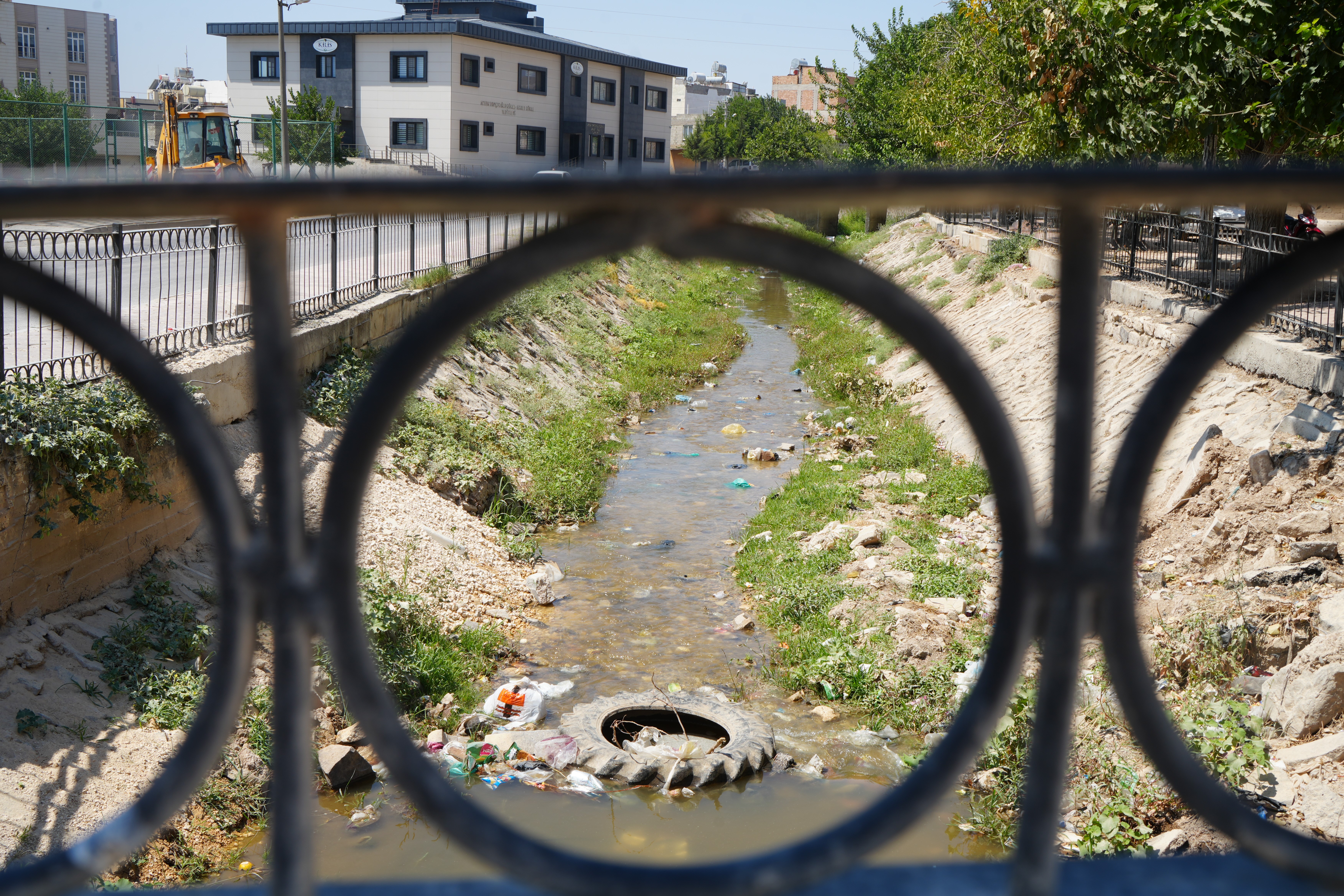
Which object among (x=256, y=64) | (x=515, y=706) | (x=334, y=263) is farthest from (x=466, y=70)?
(x=515, y=706)

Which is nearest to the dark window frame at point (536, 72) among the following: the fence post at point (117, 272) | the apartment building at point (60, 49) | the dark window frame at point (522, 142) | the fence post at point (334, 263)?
the dark window frame at point (522, 142)

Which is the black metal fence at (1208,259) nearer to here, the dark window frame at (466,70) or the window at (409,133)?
the dark window frame at (466,70)

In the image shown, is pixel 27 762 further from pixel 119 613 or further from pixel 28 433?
pixel 28 433

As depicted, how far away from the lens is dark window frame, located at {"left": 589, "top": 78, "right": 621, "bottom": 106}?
47.8m

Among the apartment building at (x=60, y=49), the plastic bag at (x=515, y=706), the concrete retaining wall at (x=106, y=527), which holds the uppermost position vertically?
the apartment building at (x=60, y=49)

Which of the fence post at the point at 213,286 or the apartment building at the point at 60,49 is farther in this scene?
the apartment building at the point at 60,49

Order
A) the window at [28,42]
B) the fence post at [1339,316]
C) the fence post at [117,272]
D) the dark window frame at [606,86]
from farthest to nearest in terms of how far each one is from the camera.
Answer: the window at [28,42]
the dark window frame at [606,86]
the fence post at [1339,316]
the fence post at [117,272]

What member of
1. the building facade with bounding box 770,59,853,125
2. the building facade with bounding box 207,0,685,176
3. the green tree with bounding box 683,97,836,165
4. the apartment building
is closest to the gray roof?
the building facade with bounding box 207,0,685,176

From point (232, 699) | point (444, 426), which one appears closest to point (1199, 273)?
A: point (444, 426)

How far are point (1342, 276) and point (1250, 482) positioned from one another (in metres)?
2.19

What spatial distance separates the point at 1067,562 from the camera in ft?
3.16

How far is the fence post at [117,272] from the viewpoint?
270 inches

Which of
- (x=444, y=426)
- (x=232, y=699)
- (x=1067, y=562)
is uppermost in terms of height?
(x=1067, y=562)

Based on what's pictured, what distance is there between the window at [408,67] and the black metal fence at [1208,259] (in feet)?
96.3
